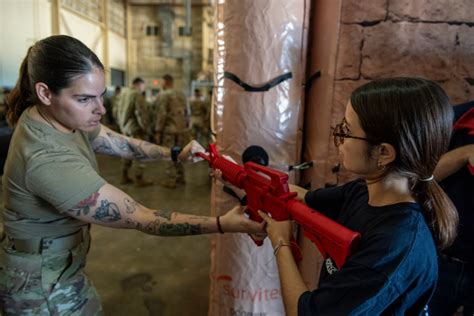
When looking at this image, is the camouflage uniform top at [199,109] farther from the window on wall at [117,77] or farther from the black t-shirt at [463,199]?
the black t-shirt at [463,199]

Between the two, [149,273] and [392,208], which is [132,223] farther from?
[149,273]

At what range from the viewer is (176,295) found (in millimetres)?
2121

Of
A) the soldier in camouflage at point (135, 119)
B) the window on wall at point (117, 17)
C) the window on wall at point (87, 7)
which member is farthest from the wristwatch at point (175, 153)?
the window on wall at point (117, 17)

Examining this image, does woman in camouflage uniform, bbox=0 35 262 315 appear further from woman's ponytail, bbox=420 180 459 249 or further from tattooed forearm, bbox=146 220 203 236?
woman's ponytail, bbox=420 180 459 249

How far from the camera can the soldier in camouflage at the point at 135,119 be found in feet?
15.2

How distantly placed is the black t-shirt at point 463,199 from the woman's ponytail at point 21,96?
1251mm

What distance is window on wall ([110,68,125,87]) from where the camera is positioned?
400 inches

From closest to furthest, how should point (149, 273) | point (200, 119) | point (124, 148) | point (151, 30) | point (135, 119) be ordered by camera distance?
point (124, 148), point (149, 273), point (135, 119), point (200, 119), point (151, 30)

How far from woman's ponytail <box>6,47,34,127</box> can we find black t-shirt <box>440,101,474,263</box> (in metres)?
1.25

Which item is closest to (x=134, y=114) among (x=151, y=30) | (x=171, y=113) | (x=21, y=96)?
(x=171, y=113)

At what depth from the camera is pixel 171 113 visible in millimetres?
4723

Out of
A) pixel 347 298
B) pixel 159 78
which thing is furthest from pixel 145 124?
pixel 159 78

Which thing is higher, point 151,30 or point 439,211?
point 151,30

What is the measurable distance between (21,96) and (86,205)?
41 centimetres
